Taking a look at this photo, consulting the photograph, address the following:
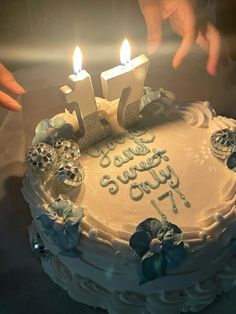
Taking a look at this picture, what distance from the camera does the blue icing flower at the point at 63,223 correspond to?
2475mm

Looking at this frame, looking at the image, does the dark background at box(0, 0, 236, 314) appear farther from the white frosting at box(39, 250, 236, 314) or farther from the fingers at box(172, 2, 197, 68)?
the fingers at box(172, 2, 197, 68)

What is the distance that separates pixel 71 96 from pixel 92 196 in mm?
448

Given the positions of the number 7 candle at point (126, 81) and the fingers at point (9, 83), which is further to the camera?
the fingers at point (9, 83)

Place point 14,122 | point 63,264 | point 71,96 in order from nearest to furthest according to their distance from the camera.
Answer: point 71,96
point 63,264
point 14,122

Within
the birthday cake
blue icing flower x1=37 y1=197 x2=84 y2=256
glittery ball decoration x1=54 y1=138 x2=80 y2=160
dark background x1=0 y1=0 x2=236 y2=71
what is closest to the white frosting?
the birthday cake

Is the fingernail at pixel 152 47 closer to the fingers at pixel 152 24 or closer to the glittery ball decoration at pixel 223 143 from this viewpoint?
the fingers at pixel 152 24

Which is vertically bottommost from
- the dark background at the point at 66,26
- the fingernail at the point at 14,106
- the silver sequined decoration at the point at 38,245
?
the silver sequined decoration at the point at 38,245

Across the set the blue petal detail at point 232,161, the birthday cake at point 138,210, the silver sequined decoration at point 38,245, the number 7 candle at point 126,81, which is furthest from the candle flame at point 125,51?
the silver sequined decoration at point 38,245

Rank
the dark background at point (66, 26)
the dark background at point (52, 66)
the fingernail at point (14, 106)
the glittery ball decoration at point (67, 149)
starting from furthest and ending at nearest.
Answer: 1. the dark background at point (66, 26)
2. the fingernail at point (14, 106)
3. the dark background at point (52, 66)
4. the glittery ball decoration at point (67, 149)

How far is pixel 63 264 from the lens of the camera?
2.81 meters

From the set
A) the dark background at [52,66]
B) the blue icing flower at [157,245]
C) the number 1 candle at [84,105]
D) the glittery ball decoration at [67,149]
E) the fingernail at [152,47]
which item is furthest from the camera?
the fingernail at [152,47]

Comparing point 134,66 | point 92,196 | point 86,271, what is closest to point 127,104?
point 134,66

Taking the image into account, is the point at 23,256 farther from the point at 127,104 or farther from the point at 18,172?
the point at 127,104

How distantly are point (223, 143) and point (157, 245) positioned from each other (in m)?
0.66
